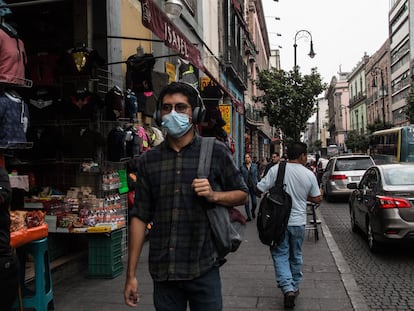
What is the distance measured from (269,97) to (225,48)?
8.99 m

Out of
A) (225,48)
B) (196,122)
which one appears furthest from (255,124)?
(196,122)

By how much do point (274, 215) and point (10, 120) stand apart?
3.18 meters

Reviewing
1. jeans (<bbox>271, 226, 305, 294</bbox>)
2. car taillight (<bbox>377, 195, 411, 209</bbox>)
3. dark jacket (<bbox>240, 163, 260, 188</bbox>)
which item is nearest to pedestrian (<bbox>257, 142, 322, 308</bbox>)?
jeans (<bbox>271, 226, 305, 294</bbox>)

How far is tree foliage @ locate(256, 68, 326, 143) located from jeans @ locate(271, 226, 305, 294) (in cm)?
2429

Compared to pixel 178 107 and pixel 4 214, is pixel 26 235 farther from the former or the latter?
pixel 178 107

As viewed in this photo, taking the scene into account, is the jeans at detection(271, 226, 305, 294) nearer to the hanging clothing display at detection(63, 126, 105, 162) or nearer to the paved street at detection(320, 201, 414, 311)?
the paved street at detection(320, 201, 414, 311)

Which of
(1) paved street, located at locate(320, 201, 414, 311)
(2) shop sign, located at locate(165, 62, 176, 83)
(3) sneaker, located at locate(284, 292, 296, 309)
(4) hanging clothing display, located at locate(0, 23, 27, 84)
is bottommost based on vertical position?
(1) paved street, located at locate(320, 201, 414, 311)

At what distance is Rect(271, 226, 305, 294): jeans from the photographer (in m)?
5.38

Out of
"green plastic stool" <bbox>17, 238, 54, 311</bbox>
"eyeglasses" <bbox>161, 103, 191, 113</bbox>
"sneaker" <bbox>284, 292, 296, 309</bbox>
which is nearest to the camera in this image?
"eyeglasses" <bbox>161, 103, 191, 113</bbox>

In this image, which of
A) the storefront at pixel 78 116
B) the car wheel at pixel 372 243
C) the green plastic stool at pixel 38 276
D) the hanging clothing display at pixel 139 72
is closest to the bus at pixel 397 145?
the car wheel at pixel 372 243

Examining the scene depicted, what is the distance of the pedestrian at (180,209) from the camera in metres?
2.77

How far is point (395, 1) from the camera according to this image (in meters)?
72.8

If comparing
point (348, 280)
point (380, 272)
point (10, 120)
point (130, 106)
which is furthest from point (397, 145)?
point (10, 120)

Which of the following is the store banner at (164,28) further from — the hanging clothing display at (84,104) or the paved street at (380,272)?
the paved street at (380,272)
